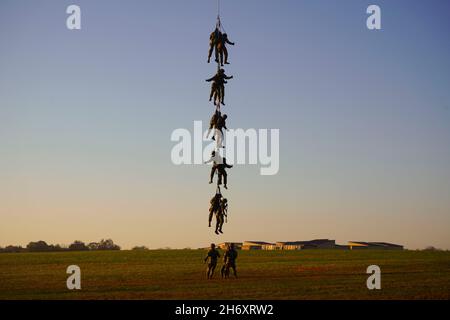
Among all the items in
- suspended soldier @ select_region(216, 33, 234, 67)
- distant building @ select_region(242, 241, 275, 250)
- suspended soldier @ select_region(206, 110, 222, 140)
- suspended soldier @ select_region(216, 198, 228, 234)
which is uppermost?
suspended soldier @ select_region(216, 33, 234, 67)

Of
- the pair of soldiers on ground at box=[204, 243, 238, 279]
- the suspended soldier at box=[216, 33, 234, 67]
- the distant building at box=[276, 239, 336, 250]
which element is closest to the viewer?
the suspended soldier at box=[216, 33, 234, 67]

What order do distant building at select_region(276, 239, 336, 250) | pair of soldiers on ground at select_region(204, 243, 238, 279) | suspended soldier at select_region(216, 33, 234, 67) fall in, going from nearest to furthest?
suspended soldier at select_region(216, 33, 234, 67), pair of soldiers on ground at select_region(204, 243, 238, 279), distant building at select_region(276, 239, 336, 250)

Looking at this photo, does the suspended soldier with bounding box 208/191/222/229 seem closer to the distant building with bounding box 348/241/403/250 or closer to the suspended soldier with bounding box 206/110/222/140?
the suspended soldier with bounding box 206/110/222/140

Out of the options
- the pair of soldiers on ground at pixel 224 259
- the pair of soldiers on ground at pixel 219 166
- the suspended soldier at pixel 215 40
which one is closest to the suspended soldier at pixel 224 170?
the pair of soldiers on ground at pixel 219 166

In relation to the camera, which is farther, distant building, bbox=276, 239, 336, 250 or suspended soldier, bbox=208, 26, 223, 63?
distant building, bbox=276, 239, 336, 250

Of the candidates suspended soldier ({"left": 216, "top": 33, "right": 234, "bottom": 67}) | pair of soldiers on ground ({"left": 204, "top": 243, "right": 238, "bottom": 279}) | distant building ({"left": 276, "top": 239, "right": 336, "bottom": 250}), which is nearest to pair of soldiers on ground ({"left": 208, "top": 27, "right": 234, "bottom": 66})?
suspended soldier ({"left": 216, "top": 33, "right": 234, "bottom": 67})

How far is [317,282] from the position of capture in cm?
3216

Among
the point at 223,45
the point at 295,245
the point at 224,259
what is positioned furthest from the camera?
the point at 295,245

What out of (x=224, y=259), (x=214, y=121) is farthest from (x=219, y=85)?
(x=224, y=259)

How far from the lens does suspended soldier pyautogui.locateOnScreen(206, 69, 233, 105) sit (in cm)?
2510

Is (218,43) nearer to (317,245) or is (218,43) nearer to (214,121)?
(214,121)

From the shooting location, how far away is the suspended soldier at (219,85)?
2510cm

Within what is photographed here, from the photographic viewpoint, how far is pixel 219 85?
82.4 ft
